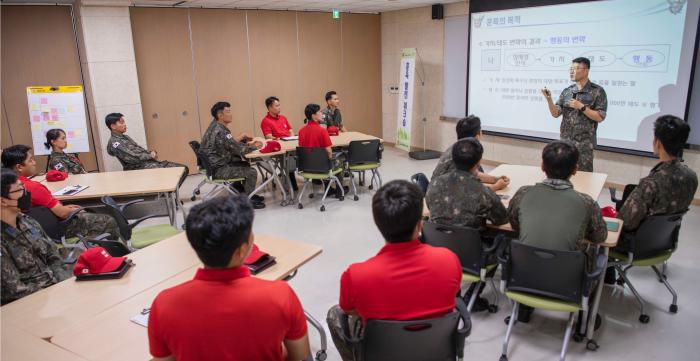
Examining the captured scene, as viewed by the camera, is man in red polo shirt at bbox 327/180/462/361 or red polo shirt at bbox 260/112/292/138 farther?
red polo shirt at bbox 260/112/292/138

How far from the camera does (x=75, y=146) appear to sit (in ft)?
20.2

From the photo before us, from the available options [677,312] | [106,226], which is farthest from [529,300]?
[106,226]

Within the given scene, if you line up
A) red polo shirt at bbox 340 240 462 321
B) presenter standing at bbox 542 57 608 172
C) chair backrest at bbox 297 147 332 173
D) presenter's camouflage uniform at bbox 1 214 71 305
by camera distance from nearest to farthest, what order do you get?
red polo shirt at bbox 340 240 462 321 → presenter's camouflage uniform at bbox 1 214 71 305 → presenter standing at bbox 542 57 608 172 → chair backrest at bbox 297 147 332 173

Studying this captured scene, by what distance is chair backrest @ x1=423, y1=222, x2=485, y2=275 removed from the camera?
2.84 metres

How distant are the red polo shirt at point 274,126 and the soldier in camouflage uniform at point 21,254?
165 inches

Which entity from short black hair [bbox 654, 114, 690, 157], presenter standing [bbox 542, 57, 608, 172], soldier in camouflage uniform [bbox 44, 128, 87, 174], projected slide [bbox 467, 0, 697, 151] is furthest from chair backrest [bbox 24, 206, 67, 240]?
projected slide [bbox 467, 0, 697, 151]

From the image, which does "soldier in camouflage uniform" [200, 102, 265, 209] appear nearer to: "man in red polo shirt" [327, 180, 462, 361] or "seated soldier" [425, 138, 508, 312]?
"seated soldier" [425, 138, 508, 312]

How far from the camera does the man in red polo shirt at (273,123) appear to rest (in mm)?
6690

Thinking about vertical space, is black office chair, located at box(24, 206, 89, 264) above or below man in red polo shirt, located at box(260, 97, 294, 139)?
below

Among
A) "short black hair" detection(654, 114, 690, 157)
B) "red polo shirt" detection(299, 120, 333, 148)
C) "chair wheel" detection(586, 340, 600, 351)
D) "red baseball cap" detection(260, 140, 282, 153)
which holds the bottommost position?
"chair wheel" detection(586, 340, 600, 351)

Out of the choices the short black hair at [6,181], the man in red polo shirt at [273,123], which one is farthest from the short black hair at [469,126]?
the man in red polo shirt at [273,123]

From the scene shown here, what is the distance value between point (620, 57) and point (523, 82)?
4.46 ft

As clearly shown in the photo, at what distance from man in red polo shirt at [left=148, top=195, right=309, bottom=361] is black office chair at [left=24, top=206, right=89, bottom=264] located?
245cm

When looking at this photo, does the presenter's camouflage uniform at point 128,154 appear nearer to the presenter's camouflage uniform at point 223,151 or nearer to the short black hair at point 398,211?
the presenter's camouflage uniform at point 223,151
